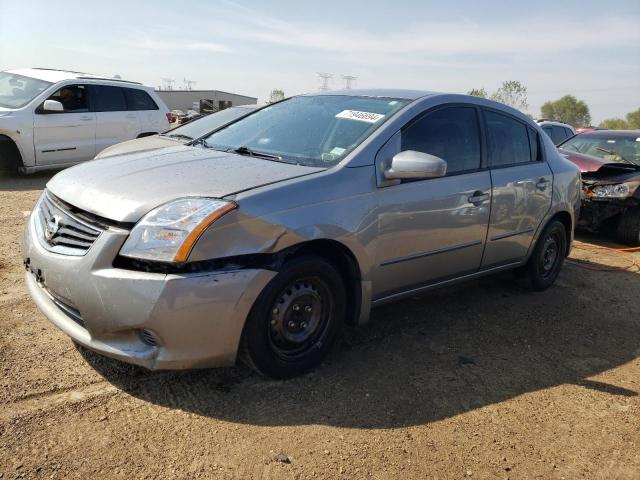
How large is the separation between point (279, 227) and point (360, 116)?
4.02ft

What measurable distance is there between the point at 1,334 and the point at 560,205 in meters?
4.44

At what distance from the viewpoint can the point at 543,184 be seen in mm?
4488

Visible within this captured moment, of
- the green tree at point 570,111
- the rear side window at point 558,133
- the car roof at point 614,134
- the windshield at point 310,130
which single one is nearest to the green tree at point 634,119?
the green tree at point 570,111

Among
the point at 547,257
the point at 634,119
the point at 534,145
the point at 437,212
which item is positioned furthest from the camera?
the point at 634,119

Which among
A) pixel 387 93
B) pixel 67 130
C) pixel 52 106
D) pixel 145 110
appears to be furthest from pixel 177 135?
pixel 387 93

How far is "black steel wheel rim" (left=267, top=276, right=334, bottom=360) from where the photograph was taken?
2861 mm

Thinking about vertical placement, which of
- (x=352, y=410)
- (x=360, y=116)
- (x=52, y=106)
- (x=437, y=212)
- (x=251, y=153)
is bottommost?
(x=352, y=410)

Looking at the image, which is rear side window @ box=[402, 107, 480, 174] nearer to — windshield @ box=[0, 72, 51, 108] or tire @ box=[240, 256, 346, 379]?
tire @ box=[240, 256, 346, 379]

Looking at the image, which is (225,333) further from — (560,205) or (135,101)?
(135,101)

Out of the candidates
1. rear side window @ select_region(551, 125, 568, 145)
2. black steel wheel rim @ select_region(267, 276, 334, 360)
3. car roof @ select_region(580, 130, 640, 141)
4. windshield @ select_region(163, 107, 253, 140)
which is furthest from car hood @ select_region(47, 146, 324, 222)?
rear side window @ select_region(551, 125, 568, 145)

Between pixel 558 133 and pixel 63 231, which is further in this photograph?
pixel 558 133

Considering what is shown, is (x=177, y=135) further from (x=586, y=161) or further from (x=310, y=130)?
(x=586, y=161)

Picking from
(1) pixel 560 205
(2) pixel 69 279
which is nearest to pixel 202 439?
(2) pixel 69 279

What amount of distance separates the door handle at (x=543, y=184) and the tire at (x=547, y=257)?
413 mm
